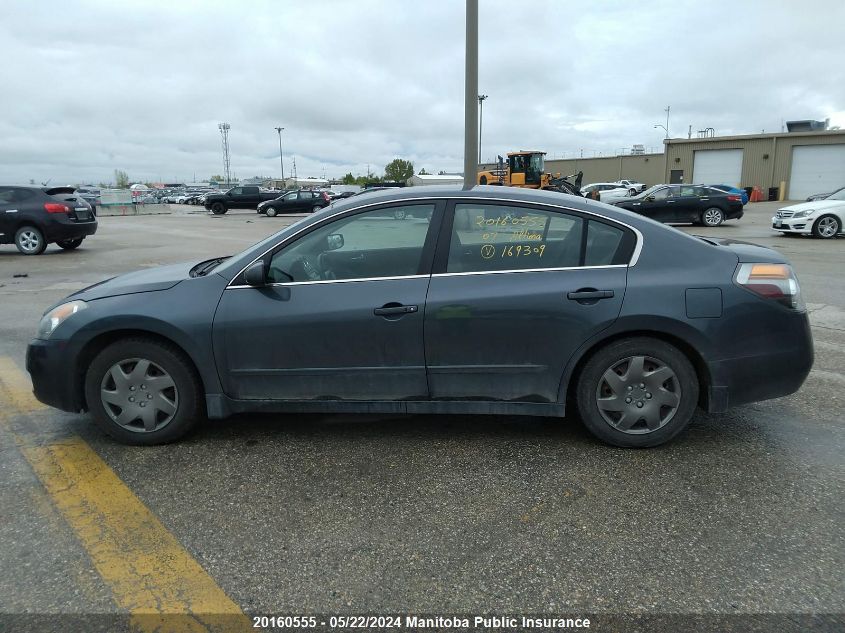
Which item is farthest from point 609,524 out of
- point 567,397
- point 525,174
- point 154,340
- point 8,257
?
point 525,174

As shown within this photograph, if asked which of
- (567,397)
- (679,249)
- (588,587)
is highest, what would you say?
(679,249)

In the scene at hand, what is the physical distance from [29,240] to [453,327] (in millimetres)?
14289

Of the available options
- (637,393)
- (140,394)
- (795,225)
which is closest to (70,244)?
(140,394)

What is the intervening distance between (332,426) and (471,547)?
160 centimetres

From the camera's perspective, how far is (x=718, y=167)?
4669 centimetres

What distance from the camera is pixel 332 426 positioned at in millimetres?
4039

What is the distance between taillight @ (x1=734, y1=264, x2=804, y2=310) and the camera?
3467 millimetres

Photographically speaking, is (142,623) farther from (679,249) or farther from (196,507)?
(679,249)

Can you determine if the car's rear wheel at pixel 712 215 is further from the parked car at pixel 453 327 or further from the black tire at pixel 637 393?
the black tire at pixel 637 393

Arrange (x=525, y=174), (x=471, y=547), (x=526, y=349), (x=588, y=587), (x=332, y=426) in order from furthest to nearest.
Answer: (x=525, y=174), (x=332, y=426), (x=526, y=349), (x=471, y=547), (x=588, y=587)

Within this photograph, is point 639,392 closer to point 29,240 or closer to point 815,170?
point 29,240

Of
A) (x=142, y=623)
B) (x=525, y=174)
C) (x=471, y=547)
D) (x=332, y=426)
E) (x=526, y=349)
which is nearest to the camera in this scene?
(x=142, y=623)

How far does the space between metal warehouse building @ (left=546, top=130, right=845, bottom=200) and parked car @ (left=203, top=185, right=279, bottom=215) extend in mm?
30589

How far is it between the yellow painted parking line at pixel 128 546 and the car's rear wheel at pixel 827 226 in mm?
17842
